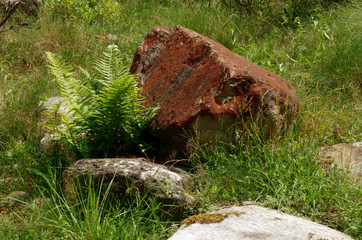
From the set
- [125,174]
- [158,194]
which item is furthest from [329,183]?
[125,174]

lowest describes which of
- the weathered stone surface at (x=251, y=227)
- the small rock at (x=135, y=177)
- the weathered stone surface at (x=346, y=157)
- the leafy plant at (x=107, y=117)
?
the weathered stone surface at (x=346, y=157)

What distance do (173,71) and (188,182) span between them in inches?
43.6

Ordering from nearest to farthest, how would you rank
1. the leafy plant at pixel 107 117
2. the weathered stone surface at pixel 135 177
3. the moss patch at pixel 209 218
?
the moss patch at pixel 209 218
the weathered stone surface at pixel 135 177
the leafy plant at pixel 107 117

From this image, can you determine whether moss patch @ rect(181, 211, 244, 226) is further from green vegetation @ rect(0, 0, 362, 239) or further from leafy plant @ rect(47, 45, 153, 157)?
leafy plant @ rect(47, 45, 153, 157)

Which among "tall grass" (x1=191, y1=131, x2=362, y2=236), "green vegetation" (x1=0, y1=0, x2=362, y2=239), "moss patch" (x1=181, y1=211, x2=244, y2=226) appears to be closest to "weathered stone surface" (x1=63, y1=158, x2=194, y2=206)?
"green vegetation" (x1=0, y1=0, x2=362, y2=239)

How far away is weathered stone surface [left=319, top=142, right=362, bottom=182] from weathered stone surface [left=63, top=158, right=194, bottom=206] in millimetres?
1267

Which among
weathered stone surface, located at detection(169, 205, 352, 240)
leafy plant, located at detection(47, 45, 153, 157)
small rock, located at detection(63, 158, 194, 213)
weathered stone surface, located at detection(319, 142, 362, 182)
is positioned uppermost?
leafy plant, located at detection(47, 45, 153, 157)

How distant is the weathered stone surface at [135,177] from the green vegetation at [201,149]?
0.11m

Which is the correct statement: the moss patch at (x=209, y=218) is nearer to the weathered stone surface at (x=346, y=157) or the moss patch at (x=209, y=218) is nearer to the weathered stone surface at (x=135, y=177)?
the weathered stone surface at (x=135, y=177)

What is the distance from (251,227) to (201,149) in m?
0.93

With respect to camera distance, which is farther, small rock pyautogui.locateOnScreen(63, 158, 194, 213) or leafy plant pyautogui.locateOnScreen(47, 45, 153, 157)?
leafy plant pyautogui.locateOnScreen(47, 45, 153, 157)

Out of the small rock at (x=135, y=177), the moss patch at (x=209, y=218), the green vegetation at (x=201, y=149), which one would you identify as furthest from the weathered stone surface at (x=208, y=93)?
the moss patch at (x=209, y=218)

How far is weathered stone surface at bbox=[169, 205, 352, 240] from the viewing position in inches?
99.0

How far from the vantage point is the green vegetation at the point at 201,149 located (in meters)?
2.92
